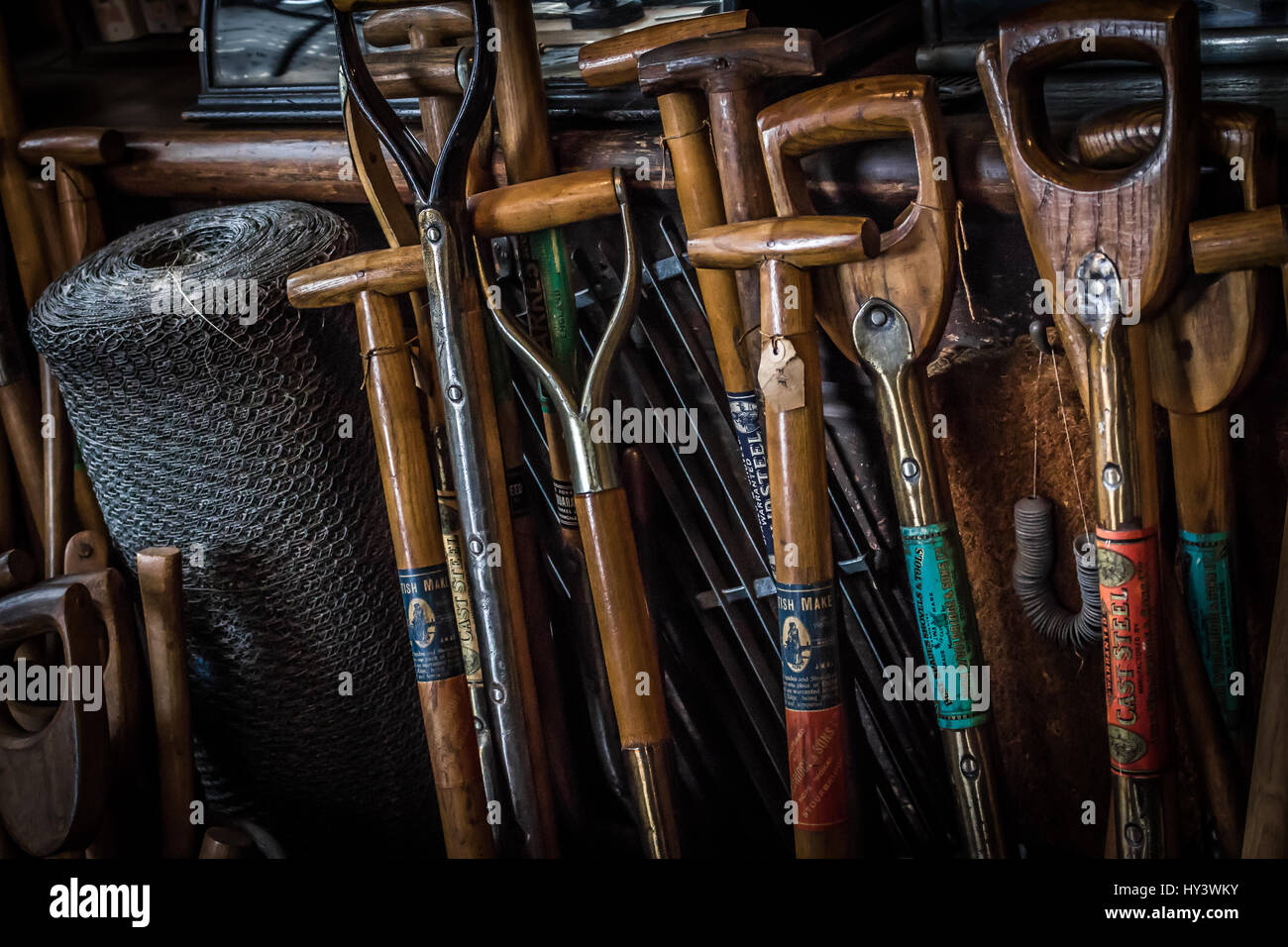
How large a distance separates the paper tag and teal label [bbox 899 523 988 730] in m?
0.25

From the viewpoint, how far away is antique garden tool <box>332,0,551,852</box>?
1673mm

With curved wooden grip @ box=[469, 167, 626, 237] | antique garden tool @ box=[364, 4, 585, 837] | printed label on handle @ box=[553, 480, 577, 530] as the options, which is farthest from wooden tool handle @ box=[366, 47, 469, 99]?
printed label on handle @ box=[553, 480, 577, 530]

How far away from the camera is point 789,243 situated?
1.51 meters

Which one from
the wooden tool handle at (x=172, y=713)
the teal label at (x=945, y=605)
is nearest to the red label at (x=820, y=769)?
the teal label at (x=945, y=605)

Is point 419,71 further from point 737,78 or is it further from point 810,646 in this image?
point 810,646

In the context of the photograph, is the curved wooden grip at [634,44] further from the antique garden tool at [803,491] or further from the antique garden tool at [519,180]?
the antique garden tool at [803,491]

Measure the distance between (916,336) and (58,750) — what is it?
1512mm

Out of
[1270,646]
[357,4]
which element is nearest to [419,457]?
[357,4]

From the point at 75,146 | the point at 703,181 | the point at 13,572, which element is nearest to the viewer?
the point at 703,181

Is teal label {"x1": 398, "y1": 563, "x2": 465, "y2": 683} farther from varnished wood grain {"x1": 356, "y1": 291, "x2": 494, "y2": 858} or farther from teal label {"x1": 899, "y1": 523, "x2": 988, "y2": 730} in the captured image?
teal label {"x1": 899, "y1": 523, "x2": 988, "y2": 730}

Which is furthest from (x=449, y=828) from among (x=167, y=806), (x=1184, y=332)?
(x=1184, y=332)

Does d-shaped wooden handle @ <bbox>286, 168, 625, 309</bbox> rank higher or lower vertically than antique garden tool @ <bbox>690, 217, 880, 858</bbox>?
higher

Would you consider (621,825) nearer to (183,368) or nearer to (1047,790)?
(1047,790)

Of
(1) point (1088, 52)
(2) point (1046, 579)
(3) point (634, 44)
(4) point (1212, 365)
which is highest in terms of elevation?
(3) point (634, 44)
